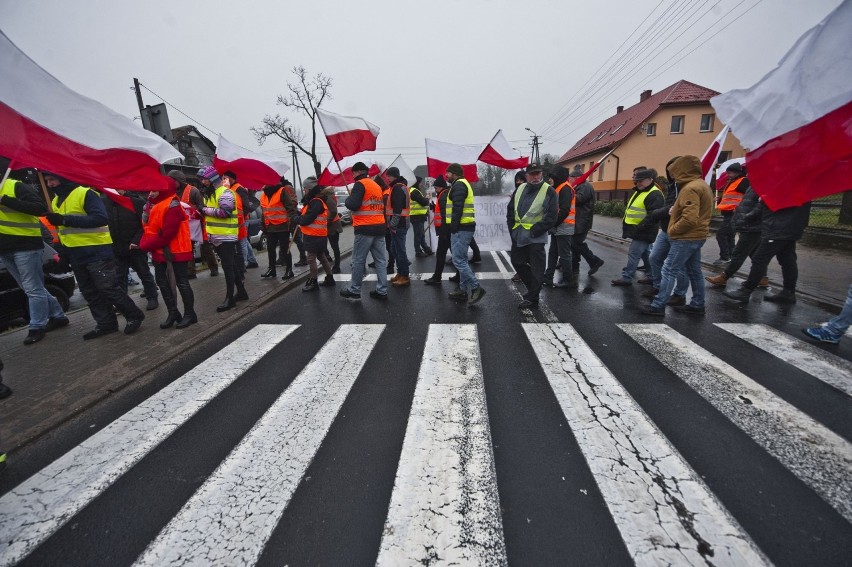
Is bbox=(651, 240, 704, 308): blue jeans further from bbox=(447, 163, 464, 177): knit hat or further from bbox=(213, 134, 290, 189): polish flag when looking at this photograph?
bbox=(213, 134, 290, 189): polish flag

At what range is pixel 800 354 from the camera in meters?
3.77

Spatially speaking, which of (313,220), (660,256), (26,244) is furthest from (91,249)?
(660,256)

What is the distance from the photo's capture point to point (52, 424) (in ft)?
9.84

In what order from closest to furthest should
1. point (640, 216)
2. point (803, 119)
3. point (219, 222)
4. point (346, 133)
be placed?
point (803, 119), point (219, 222), point (640, 216), point (346, 133)

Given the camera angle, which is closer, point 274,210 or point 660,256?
point 660,256

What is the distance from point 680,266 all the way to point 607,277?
94.8 inches

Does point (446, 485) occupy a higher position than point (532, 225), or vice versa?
point (532, 225)

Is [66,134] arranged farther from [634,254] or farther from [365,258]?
[634,254]

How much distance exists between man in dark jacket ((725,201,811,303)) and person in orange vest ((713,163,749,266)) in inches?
66.2

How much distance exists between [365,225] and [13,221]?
163 inches

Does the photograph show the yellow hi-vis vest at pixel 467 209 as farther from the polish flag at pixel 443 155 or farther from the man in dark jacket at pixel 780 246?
the man in dark jacket at pixel 780 246

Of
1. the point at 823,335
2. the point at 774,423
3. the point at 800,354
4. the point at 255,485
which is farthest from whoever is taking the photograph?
the point at 823,335

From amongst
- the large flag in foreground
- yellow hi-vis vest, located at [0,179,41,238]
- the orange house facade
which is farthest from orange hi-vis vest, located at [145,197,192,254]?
the orange house facade

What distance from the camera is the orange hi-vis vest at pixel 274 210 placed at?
750 cm
